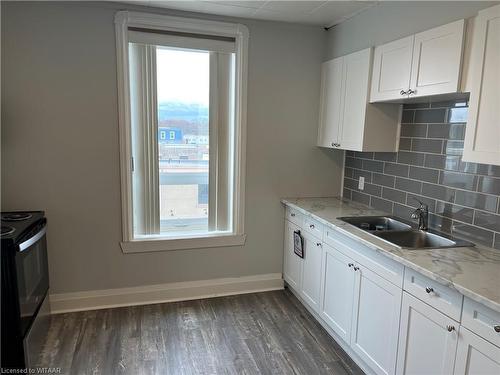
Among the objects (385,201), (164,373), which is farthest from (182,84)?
(164,373)

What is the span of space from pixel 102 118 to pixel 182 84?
735mm

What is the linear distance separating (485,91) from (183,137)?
227cm

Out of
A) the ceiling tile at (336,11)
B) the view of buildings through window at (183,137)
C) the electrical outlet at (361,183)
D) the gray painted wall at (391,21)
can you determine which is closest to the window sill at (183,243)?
the view of buildings through window at (183,137)

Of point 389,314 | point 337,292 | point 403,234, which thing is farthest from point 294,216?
point 389,314

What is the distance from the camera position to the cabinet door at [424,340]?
162 centimetres

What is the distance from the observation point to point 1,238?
1.98m

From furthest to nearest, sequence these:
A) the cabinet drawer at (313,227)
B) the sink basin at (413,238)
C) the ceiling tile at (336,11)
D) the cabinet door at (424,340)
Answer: the cabinet drawer at (313,227) → the ceiling tile at (336,11) → the sink basin at (413,238) → the cabinet door at (424,340)

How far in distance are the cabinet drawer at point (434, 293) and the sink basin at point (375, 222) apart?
0.84 m

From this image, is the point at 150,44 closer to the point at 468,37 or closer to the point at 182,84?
the point at 182,84

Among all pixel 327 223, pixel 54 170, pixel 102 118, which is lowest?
pixel 327 223

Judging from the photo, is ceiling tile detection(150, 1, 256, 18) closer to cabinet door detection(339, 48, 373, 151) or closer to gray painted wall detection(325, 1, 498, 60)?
gray painted wall detection(325, 1, 498, 60)

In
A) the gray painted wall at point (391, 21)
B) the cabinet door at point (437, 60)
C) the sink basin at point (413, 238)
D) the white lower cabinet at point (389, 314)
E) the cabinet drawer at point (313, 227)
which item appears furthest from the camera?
the cabinet drawer at point (313, 227)

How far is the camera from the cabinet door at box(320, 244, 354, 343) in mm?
2410

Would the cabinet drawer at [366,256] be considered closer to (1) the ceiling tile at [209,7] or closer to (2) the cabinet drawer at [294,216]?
(2) the cabinet drawer at [294,216]
